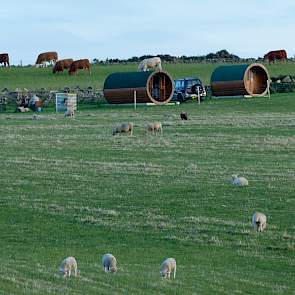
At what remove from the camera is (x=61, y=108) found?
62219mm

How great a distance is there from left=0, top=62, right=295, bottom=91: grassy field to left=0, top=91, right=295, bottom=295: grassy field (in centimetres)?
3951

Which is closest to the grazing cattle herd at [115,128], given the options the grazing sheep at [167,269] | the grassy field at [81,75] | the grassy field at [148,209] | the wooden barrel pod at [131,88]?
the grazing sheep at [167,269]

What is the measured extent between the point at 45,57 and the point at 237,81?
134ft

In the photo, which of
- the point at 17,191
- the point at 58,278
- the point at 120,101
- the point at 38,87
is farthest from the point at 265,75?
the point at 58,278

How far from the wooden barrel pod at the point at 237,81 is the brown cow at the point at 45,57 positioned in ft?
124

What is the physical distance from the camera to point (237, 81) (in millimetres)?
65562

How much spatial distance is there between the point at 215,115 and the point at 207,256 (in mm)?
33241

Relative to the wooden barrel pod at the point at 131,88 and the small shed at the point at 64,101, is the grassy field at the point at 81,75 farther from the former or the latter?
the small shed at the point at 64,101

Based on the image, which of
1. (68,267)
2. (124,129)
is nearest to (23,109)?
(124,129)

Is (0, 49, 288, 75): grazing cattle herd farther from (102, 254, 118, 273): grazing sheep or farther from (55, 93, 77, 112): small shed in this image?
(102, 254, 118, 273): grazing sheep

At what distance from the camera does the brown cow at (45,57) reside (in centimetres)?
10319

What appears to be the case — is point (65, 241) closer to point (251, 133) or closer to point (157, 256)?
point (157, 256)

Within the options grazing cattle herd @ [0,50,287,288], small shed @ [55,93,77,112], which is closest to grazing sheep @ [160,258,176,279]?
grazing cattle herd @ [0,50,287,288]

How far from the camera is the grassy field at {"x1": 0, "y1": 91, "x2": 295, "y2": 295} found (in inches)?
622
